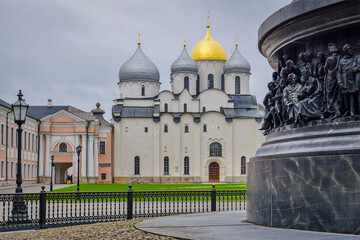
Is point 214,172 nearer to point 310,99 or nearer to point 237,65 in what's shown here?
point 237,65

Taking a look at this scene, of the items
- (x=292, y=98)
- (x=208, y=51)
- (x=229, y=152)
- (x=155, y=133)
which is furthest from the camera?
(x=208, y=51)

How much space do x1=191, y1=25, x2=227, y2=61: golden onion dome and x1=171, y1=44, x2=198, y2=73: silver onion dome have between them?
7.37 feet

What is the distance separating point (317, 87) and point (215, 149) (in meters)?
58.9

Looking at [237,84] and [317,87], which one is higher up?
[237,84]

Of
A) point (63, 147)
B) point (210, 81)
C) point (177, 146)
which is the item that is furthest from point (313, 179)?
point (210, 81)

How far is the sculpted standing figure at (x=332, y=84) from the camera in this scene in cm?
823

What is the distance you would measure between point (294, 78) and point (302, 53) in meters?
0.44

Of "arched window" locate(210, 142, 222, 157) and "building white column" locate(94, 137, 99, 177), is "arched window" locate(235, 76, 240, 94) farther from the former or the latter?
"building white column" locate(94, 137, 99, 177)

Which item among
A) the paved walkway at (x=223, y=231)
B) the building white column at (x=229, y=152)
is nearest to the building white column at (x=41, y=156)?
the building white column at (x=229, y=152)

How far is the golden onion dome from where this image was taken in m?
75.1

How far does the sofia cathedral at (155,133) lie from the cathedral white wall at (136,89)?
0.13 metres

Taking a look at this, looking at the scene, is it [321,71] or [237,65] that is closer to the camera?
[321,71]

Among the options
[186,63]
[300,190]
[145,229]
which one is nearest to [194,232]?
[145,229]

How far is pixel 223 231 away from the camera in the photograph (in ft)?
26.5
